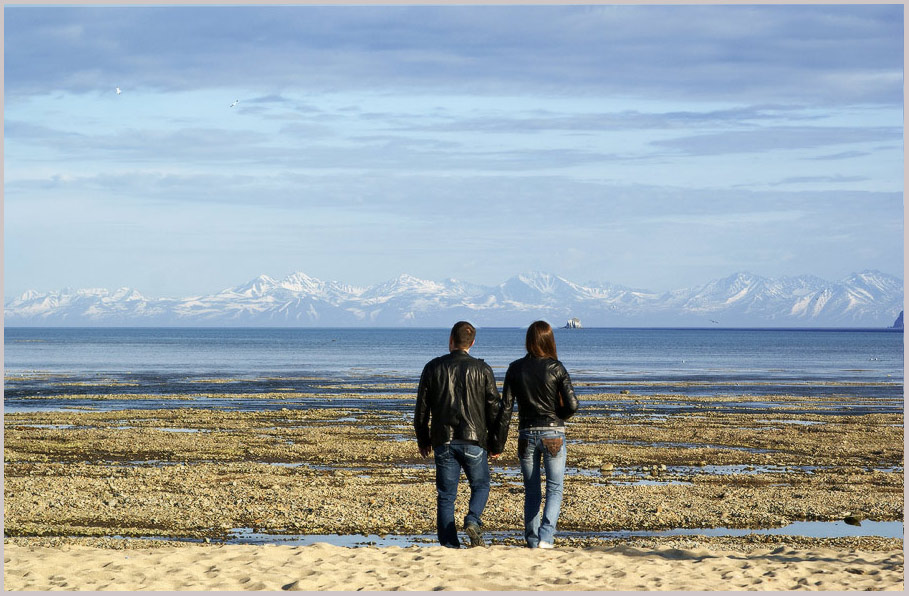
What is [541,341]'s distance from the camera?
34.7 feet

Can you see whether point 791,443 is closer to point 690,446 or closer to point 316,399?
point 690,446

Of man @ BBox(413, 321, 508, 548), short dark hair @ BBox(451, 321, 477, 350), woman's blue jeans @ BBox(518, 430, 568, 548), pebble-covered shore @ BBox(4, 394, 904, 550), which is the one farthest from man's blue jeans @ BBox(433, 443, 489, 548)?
pebble-covered shore @ BBox(4, 394, 904, 550)

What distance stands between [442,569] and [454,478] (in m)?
1.01

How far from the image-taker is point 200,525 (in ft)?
47.4

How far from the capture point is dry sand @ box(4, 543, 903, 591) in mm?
9562

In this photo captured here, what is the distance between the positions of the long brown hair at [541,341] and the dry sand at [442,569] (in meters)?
2.06

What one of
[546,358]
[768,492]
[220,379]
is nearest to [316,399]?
[220,379]

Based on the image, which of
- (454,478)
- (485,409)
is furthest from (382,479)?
(485,409)

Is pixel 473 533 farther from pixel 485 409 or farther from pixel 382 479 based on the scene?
pixel 382 479

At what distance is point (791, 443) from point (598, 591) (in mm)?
19237

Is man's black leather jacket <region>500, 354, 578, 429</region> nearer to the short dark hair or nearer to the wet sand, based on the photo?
the short dark hair

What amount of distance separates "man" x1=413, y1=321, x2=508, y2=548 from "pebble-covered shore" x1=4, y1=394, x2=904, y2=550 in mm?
3292

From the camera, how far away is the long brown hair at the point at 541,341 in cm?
1057

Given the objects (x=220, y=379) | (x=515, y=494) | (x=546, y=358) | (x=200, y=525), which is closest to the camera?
(x=546, y=358)
